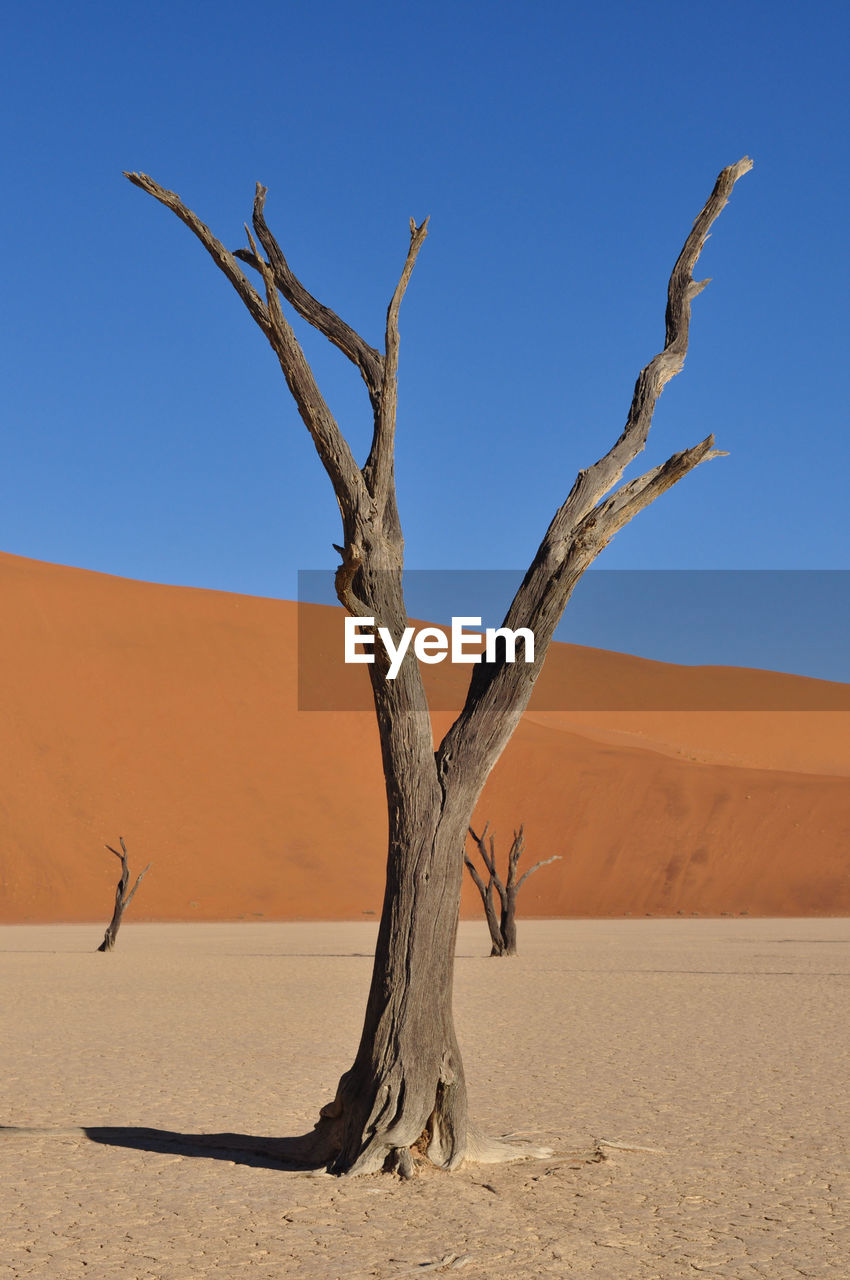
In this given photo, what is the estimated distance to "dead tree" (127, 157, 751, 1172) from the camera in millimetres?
6941

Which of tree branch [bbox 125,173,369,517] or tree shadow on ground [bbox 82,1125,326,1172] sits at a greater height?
tree branch [bbox 125,173,369,517]

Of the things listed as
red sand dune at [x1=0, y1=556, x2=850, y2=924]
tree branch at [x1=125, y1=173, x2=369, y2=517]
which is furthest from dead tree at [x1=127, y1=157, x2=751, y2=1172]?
red sand dune at [x1=0, y1=556, x2=850, y2=924]

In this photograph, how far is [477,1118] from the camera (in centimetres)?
897

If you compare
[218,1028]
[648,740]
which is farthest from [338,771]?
[218,1028]

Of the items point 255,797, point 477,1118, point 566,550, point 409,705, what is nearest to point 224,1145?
point 477,1118

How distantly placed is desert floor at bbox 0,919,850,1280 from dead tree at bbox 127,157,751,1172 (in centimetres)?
37

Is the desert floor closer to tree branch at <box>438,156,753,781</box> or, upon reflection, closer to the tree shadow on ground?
the tree shadow on ground

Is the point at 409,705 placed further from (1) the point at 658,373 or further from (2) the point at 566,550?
(1) the point at 658,373

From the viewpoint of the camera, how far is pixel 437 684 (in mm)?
67000

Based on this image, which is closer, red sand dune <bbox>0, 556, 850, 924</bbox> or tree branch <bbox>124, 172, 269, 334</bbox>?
tree branch <bbox>124, 172, 269, 334</bbox>

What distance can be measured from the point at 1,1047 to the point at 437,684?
54477mm

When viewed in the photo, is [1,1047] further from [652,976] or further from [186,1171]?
[652,976]

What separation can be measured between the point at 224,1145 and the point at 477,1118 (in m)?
1.98

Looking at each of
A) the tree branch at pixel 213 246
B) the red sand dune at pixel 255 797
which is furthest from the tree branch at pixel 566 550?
the red sand dune at pixel 255 797
